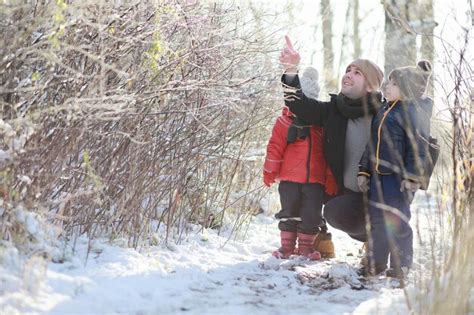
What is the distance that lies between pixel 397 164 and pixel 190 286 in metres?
1.34

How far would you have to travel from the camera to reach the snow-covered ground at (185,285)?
2.73 m

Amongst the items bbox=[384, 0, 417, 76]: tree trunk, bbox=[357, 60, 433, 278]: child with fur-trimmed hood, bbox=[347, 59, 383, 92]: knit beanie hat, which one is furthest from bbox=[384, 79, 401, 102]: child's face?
bbox=[384, 0, 417, 76]: tree trunk

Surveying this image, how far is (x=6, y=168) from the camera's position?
119 inches

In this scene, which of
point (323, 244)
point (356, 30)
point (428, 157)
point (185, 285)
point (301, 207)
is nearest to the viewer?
point (185, 285)

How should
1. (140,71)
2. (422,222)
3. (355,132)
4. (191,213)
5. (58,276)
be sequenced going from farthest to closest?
(422,222) < (191,213) < (355,132) < (140,71) < (58,276)

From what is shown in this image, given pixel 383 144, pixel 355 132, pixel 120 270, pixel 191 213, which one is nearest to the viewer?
pixel 120 270

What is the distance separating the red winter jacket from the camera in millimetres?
4301

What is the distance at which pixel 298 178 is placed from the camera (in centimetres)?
→ 430

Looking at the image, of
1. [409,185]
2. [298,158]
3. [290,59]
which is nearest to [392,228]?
[409,185]

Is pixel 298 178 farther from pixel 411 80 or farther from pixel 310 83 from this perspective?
pixel 411 80

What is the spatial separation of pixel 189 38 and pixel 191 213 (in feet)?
4.14

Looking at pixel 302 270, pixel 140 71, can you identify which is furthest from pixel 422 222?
pixel 140 71

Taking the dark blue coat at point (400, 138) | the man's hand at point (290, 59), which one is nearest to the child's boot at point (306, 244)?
the dark blue coat at point (400, 138)

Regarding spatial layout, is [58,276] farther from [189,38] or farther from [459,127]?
[459,127]
